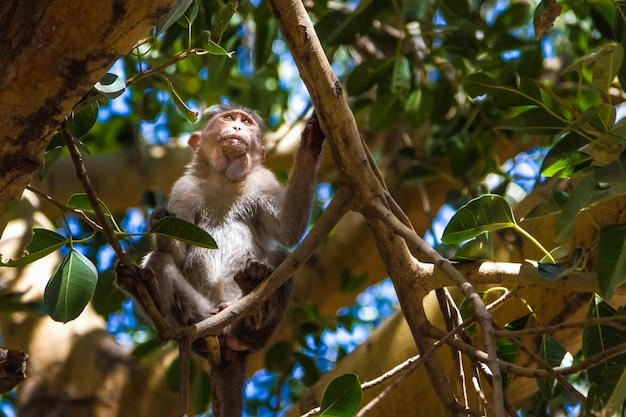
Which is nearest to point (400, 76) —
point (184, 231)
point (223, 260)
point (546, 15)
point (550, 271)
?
point (223, 260)

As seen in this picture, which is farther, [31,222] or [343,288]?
[343,288]

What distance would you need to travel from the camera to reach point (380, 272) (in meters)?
6.24

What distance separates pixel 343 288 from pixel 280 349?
680 mm

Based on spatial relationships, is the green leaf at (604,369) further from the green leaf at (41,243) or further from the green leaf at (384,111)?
the green leaf at (384,111)

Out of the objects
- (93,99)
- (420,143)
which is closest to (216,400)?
(93,99)

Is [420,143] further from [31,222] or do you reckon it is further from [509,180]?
[31,222]

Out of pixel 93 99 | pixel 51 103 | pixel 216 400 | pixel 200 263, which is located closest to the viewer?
pixel 51 103

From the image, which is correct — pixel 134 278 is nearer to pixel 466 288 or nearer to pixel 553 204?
pixel 466 288

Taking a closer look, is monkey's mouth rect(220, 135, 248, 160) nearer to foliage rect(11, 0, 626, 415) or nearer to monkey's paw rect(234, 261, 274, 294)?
foliage rect(11, 0, 626, 415)

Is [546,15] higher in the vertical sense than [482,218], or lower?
higher

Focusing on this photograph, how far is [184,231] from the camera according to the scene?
280 centimetres

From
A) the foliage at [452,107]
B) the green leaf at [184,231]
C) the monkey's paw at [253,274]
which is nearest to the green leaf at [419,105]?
the foliage at [452,107]

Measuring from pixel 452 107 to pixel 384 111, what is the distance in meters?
1.06

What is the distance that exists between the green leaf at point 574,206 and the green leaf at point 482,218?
426mm
